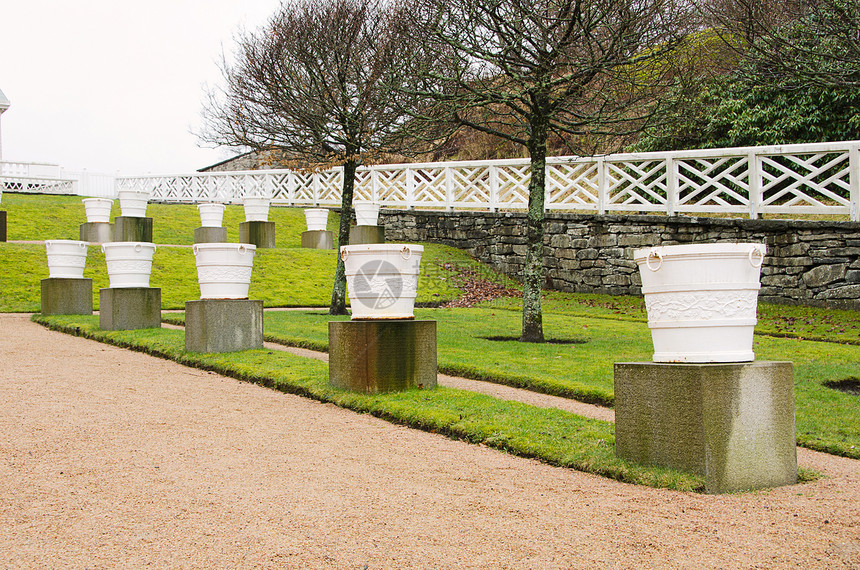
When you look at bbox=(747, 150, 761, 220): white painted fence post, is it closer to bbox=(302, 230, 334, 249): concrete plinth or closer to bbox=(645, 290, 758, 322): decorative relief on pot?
bbox=(645, 290, 758, 322): decorative relief on pot

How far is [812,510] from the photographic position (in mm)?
4250

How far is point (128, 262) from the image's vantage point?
11.8 meters

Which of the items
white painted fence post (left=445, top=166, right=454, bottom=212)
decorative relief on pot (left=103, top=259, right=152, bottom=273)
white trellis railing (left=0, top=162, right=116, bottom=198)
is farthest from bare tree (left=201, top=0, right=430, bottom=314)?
white trellis railing (left=0, top=162, right=116, bottom=198)

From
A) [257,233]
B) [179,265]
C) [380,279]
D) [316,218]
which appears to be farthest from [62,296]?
[316,218]

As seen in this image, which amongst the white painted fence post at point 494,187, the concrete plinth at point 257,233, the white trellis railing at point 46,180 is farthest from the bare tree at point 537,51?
the white trellis railing at point 46,180

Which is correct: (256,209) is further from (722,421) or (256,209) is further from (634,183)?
(722,421)

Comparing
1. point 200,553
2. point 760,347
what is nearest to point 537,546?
point 200,553

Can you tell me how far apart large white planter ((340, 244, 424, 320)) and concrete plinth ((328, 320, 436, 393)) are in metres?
0.13

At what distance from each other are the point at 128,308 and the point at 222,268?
9.42 ft

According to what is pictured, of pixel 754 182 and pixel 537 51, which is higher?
pixel 537 51

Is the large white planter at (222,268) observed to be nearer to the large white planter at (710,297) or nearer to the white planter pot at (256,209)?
the large white planter at (710,297)

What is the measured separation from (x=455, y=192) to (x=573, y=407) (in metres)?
16.1

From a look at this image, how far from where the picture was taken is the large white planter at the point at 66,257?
13.2 m

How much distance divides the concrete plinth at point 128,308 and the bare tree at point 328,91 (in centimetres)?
324
